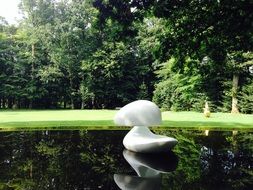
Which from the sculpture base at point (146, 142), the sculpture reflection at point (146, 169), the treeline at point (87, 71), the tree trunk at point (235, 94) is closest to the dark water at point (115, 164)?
the sculpture reflection at point (146, 169)

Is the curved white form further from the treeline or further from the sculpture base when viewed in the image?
the treeline

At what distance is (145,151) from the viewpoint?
11.9 m

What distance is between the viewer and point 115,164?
10586 millimetres

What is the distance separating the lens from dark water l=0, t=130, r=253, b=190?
840 cm

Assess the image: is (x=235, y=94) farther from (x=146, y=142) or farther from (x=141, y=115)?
(x=146, y=142)

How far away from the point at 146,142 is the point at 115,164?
5.29ft

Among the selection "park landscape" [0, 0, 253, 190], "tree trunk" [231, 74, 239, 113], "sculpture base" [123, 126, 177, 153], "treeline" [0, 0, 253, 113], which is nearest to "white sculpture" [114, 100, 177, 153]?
"sculpture base" [123, 126, 177, 153]

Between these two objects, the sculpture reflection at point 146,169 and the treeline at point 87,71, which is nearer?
the sculpture reflection at point 146,169

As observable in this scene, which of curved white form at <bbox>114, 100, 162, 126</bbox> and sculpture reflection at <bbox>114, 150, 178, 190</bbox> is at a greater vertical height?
curved white form at <bbox>114, 100, 162, 126</bbox>

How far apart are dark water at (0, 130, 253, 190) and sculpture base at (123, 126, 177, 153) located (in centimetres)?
24

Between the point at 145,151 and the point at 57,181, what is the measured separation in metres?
4.01

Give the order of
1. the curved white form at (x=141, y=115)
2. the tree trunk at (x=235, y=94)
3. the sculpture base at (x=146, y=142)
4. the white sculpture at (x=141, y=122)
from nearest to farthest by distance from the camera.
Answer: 1. the sculpture base at (x=146, y=142)
2. the white sculpture at (x=141, y=122)
3. the curved white form at (x=141, y=115)
4. the tree trunk at (x=235, y=94)

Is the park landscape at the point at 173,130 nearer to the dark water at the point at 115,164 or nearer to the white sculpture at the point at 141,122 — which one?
the dark water at the point at 115,164

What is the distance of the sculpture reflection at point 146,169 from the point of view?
8.09m
